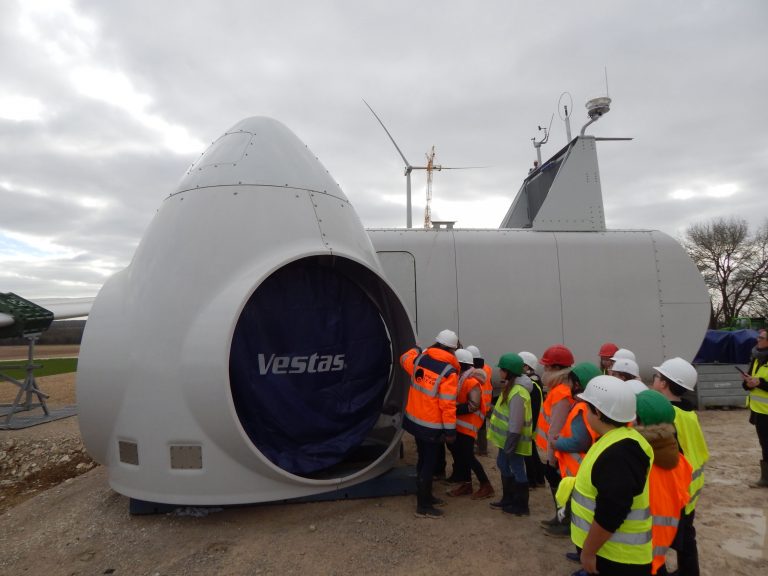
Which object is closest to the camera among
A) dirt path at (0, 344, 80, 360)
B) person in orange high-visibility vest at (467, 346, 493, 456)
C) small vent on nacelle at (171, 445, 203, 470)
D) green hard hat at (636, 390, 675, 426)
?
green hard hat at (636, 390, 675, 426)

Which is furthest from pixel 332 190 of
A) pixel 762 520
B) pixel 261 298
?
pixel 762 520

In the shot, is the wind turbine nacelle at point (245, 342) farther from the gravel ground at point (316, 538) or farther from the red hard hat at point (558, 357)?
the red hard hat at point (558, 357)

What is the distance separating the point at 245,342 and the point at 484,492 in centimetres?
278

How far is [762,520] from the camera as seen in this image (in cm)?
423

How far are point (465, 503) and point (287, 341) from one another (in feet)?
7.69

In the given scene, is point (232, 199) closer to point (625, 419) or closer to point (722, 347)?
point (625, 419)

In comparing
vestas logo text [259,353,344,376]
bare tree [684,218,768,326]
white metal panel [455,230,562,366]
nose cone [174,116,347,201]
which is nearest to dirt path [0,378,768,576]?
vestas logo text [259,353,344,376]

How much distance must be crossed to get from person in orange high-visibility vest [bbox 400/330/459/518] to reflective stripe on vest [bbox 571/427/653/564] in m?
2.07

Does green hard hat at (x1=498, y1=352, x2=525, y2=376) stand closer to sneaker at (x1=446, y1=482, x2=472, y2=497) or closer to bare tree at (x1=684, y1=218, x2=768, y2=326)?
sneaker at (x1=446, y1=482, x2=472, y2=497)

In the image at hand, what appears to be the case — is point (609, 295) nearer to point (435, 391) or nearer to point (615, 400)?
point (435, 391)

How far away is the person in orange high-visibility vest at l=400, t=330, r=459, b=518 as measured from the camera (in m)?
4.32

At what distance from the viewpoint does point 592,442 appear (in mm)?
3121

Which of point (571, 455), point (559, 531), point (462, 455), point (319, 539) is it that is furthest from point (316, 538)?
point (571, 455)

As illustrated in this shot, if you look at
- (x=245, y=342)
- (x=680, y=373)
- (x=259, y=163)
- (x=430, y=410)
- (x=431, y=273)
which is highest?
(x=259, y=163)
